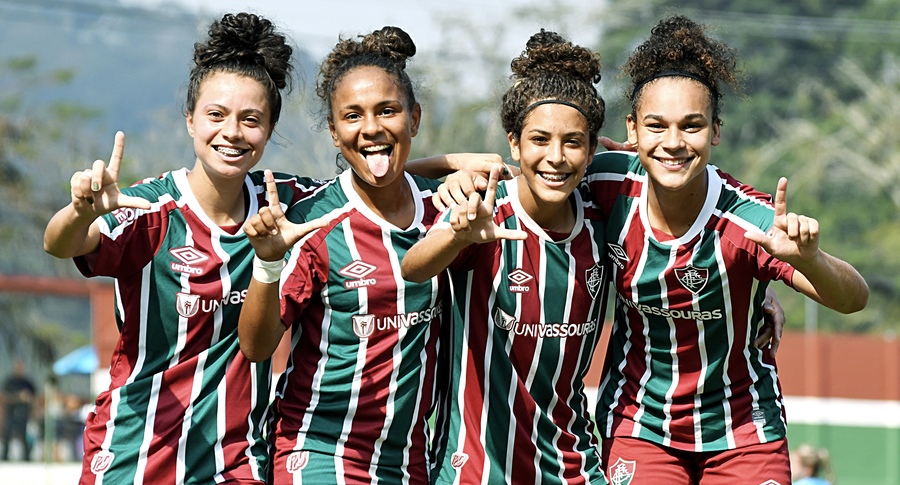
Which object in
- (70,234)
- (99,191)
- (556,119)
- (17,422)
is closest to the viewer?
(99,191)

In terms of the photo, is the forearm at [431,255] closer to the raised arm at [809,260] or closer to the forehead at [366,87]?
the forehead at [366,87]

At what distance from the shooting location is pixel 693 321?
17.3 ft

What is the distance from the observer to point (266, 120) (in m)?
5.22

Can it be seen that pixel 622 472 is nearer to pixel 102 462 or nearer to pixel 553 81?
pixel 553 81

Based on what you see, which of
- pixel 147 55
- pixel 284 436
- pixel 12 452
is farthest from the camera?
pixel 147 55

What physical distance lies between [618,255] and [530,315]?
0.49 metres

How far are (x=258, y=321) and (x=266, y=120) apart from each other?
0.92 meters

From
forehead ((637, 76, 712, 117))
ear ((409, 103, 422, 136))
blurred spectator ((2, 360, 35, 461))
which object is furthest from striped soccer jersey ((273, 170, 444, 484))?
blurred spectator ((2, 360, 35, 461))

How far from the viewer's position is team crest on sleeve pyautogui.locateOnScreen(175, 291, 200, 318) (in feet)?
16.5

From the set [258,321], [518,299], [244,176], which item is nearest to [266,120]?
[244,176]

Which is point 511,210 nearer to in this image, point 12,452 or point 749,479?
point 749,479

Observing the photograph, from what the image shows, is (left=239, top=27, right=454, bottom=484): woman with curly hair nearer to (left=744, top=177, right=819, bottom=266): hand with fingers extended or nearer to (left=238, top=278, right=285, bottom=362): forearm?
(left=238, top=278, right=285, bottom=362): forearm

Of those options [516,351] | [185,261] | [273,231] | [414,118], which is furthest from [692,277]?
[185,261]

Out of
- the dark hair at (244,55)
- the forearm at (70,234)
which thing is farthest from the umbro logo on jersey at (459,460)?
the forearm at (70,234)
